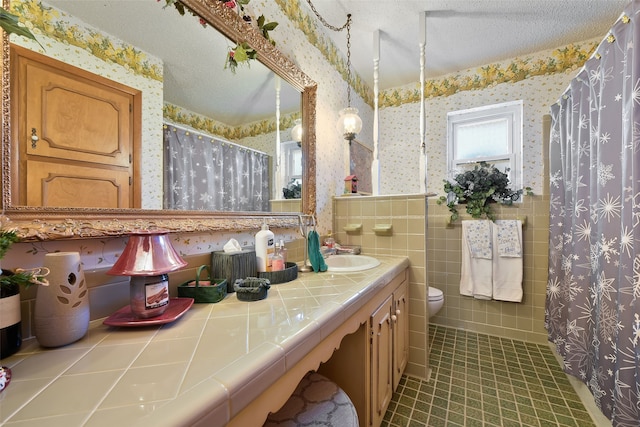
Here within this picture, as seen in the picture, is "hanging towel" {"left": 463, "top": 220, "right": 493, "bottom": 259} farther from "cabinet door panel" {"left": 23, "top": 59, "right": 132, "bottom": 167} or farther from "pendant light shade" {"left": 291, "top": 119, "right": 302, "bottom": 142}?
"cabinet door panel" {"left": 23, "top": 59, "right": 132, "bottom": 167}

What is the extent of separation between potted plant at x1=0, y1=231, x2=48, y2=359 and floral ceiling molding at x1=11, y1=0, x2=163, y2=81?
21.0 inches

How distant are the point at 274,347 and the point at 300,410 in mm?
476

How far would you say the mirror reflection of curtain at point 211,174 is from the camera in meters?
0.94

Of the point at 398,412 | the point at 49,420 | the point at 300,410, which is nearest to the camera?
the point at 49,420

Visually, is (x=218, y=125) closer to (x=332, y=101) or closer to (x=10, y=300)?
(x=10, y=300)

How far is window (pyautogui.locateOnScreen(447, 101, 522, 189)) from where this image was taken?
2430 millimetres

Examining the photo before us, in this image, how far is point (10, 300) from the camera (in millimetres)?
523

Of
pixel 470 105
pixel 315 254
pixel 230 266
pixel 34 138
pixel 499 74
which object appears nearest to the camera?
pixel 34 138

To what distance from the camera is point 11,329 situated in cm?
53

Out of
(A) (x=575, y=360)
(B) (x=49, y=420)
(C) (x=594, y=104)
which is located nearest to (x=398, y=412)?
(A) (x=575, y=360)

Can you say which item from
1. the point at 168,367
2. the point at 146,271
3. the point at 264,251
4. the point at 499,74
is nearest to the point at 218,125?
the point at 264,251

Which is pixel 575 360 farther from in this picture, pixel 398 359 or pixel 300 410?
pixel 300 410

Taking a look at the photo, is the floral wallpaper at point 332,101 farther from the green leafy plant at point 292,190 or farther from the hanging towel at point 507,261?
the hanging towel at point 507,261

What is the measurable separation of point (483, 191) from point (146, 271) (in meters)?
2.45
